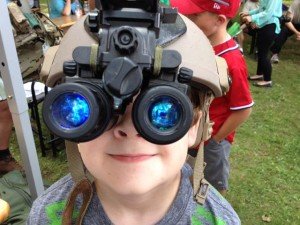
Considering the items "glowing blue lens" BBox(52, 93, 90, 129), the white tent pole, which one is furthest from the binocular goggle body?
the white tent pole

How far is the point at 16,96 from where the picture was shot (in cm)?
252

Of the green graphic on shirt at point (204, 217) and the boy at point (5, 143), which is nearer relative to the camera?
the green graphic on shirt at point (204, 217)

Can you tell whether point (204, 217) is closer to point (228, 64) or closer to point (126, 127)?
point (126, 127)

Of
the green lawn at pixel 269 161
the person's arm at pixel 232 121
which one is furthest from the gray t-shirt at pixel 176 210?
the green lawn at pixel 269 161

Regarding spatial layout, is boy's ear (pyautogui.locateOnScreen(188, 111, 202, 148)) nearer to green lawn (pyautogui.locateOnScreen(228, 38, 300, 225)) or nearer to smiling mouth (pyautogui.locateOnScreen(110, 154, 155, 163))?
smiling mouth (pyautogui.locateOnScreen(110, 154, 155, 163))

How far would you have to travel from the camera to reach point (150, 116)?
91cm

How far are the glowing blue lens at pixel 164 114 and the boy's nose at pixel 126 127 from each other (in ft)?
0.48

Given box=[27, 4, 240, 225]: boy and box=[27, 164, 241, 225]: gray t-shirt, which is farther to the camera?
box=[27, 164, 241, 225]: gray t-shirt

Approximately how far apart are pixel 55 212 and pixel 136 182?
444mm

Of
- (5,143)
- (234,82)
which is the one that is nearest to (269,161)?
(234,82)

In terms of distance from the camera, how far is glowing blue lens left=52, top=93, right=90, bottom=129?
0.91 meters

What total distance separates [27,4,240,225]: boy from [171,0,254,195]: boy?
851 mm

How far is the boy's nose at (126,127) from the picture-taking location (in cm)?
105

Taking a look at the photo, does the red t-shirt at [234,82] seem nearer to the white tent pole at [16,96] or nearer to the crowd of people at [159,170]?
the crowd of people at [159,170]
